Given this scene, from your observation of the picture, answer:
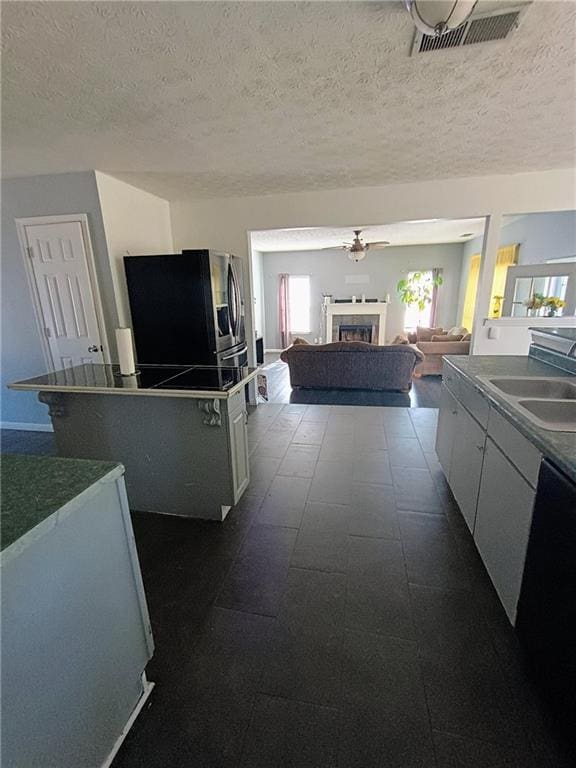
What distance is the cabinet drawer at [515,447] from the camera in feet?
4.06

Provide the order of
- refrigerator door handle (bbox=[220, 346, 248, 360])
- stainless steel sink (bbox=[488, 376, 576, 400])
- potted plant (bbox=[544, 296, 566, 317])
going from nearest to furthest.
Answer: stainless steel sink (bbox=[488, 376, 576, 400]) < refrigerator door handle (bbox=[220, 346, 248, 360]) < potted plant (bbox=[544, 296, 566, 317])

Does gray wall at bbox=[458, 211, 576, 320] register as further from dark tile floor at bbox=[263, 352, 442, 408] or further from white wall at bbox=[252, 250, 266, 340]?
white wall at bbox=[252, 250, 266, 340]

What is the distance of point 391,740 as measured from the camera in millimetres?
1112

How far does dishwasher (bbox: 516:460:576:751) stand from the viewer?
102 centimetres

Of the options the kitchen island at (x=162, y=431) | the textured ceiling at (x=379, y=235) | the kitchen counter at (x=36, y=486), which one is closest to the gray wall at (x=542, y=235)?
the textured ceiling at (x=379, y=235)

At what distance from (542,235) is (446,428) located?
4.10m

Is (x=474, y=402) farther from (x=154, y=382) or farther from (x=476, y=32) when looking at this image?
(x=154, y=382)

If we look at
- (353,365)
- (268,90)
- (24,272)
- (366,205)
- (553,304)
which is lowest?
(353,365)

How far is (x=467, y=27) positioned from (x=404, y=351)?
143 inches

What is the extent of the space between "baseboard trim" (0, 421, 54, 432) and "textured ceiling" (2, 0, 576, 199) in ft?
8.30

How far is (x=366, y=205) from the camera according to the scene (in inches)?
151

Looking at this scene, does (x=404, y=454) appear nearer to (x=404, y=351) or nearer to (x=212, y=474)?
(x=212, y=474)

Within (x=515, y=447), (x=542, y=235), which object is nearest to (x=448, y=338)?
(x=542, y=235)

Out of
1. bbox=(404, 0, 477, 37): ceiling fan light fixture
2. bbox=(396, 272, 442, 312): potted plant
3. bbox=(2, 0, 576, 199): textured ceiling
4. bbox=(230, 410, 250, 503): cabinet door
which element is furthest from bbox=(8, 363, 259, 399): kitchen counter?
bbox=(396, 272, 442, 312): potted plant
